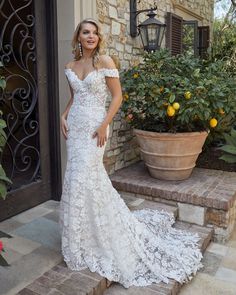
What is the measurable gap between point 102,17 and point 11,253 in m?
2.37

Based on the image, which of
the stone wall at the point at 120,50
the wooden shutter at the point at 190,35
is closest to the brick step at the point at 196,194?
the stone wall at the point at 120,50

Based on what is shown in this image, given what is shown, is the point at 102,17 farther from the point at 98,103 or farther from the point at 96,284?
the point at 96,284

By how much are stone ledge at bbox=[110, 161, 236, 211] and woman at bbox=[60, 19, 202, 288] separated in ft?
3.07

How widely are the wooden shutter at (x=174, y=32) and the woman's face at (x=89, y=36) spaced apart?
300 cm

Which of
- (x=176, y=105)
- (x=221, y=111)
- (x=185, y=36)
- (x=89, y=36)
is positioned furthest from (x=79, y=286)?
(x=185, y=36)

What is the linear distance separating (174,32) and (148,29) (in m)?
1.35

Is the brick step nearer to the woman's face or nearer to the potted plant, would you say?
the potted plant

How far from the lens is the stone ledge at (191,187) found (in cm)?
297

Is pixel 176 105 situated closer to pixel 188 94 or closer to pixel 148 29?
pixel 188 94

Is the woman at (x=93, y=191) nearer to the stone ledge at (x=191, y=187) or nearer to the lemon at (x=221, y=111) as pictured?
the stone ledge at (x=191, y=187)

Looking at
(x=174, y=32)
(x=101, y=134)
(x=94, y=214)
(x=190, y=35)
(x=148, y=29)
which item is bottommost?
(x=94, y=214)

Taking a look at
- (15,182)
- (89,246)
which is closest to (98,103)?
(89,246)

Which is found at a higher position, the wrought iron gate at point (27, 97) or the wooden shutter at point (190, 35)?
the wooden shutter at point (190, 35)

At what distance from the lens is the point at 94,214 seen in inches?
80.8
